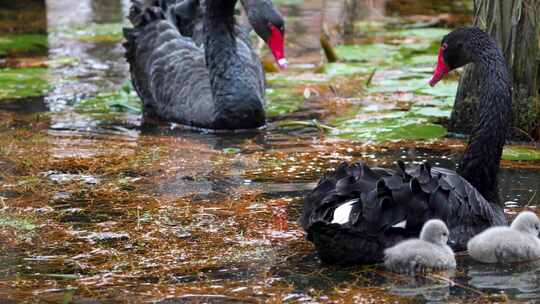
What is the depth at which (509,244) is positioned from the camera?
4324 millimetres

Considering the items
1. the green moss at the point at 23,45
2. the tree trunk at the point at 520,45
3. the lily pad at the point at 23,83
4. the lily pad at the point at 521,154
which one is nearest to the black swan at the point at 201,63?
the lily pad at the point at 23,83

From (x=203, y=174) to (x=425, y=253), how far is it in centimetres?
210

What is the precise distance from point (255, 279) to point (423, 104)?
377 cm

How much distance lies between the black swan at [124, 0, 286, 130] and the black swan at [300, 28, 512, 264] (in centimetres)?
245

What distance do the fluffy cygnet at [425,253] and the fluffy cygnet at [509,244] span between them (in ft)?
0.46

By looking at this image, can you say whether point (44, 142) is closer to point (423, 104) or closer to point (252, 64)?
point (252, 64)

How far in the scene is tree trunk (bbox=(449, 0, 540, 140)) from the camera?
663cm

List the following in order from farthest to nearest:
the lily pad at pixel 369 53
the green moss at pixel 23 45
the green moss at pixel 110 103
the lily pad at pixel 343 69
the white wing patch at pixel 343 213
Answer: the green moss at pixel 23 45, the lily pad at pixel 369 53, the lily pad at pixel 343 69, the green moss at pixel 110 103, the white wing patch at pixel 343 213

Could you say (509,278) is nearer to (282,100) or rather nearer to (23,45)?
(282,100)

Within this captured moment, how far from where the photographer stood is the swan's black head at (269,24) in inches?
283

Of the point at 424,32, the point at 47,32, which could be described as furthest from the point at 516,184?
the point at 47,32

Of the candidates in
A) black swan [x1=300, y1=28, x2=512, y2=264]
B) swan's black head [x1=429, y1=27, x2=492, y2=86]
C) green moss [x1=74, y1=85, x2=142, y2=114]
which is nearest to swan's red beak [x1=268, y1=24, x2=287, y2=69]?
green moss [x1=74, y1=85, x2=142, y2=114]

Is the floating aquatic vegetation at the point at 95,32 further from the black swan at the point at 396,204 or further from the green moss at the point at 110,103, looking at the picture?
the black swan at the point at 396,204

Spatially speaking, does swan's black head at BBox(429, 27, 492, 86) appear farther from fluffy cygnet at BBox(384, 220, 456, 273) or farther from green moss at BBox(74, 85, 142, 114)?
green moss at BBox(74, 85, 142, 114)
